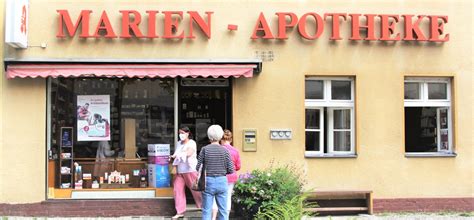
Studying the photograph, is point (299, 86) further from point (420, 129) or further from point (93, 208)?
point (93, 208)

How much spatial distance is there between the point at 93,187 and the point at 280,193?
3577mm

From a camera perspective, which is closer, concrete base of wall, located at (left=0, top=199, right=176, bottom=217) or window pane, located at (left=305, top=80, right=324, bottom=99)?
concrete base of wall, located at (left=0, top=199, right=176, bottom=217)

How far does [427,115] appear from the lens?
1184 centimetres

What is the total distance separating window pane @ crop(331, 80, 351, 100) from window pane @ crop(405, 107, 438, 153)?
1207mm

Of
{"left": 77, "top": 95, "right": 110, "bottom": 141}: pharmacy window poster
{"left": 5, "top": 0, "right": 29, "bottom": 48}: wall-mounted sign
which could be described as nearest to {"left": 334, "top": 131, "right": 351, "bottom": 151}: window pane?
{"left": 77, "top": 95, "right": 110, "bottom": 141}: pharmacy window poster

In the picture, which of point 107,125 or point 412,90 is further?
point 412,90

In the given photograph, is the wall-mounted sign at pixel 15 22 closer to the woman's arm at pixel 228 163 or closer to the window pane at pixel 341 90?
the woman's arm at pixel 228 163

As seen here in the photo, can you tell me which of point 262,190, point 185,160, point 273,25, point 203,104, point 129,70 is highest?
point 273,25

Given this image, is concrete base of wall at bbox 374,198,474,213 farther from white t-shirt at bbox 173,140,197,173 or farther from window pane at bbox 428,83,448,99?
white t-shirt at bbox 173,140,197,173

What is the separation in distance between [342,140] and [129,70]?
4.28 metres

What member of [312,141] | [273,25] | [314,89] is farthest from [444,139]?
[273,25]

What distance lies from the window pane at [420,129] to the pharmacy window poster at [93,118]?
228 inches

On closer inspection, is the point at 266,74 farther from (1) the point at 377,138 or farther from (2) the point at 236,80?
(1) the point at 377,138

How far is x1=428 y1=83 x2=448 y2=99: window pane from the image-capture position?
11.8m
